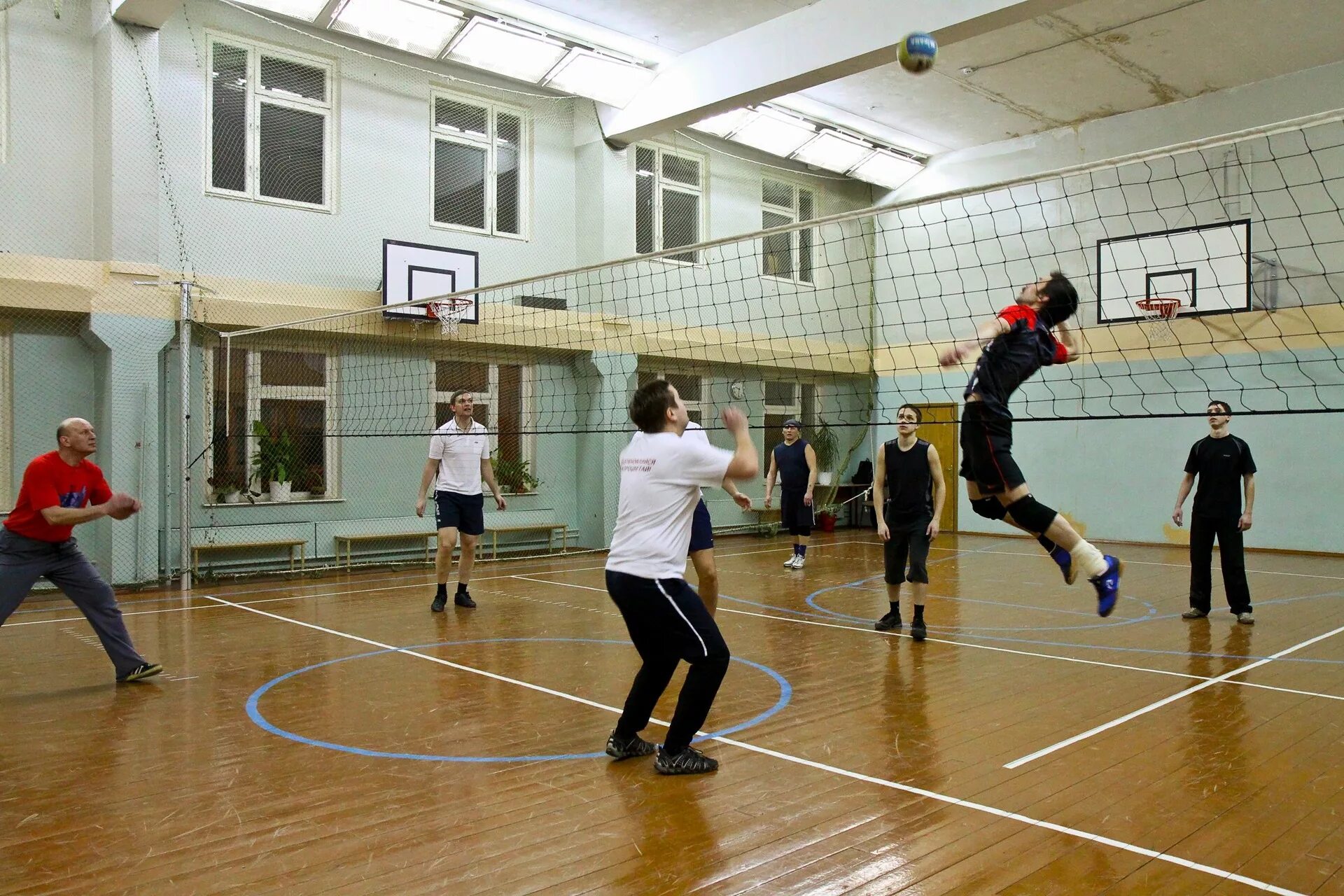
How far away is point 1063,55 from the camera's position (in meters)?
12.4

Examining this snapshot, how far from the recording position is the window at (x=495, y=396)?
1226 centimetres

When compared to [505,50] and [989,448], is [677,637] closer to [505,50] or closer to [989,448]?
[989,448]

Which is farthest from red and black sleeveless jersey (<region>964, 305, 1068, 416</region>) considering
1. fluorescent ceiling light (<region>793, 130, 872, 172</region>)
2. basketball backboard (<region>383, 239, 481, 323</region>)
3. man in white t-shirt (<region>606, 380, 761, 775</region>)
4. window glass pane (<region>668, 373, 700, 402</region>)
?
fluorescent ceiling light (<region>793, 130, 872, 172</region>)

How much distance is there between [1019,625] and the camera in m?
7.66

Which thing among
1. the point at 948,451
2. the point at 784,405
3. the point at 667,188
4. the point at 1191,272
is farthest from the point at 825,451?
the point at 1191,272

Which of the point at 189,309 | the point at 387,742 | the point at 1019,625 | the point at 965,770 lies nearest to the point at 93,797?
the point at 387,742

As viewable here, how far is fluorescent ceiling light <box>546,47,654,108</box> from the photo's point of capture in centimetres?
1211

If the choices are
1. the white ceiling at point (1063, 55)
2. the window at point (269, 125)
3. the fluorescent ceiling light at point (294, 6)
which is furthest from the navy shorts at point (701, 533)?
the fluorescent ceiling light at point (294, 6)

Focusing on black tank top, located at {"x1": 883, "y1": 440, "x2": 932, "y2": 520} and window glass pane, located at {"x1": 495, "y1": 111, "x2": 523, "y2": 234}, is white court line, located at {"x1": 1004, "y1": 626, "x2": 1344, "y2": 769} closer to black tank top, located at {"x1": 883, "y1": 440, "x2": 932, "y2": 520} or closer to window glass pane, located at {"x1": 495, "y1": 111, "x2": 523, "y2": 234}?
black tank top, located at {"x1": 883, "y1": 440, "x2": 932, "y2": 520}

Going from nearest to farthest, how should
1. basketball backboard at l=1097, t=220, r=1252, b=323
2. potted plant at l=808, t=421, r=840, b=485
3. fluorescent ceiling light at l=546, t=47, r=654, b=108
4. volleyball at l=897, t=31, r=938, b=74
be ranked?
volleyball at l=897, t=31, r=938, b=74 < fluorescent ceiling light at l=546, t=47, r=654, b=108 < basketball backboard at l=1097, t=220, r=1252, b=323 < potted plant at l=808, t=421, r=840, b=485

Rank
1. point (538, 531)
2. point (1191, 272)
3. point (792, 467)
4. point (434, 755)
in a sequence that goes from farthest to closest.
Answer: point (538, 531) < point (1191, 272) < point (792, 467) < point (434, 755)

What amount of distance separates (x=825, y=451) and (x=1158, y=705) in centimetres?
1150

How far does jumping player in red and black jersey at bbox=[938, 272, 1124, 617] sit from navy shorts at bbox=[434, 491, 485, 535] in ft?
15.7

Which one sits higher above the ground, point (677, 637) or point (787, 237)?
point (787, 237)
